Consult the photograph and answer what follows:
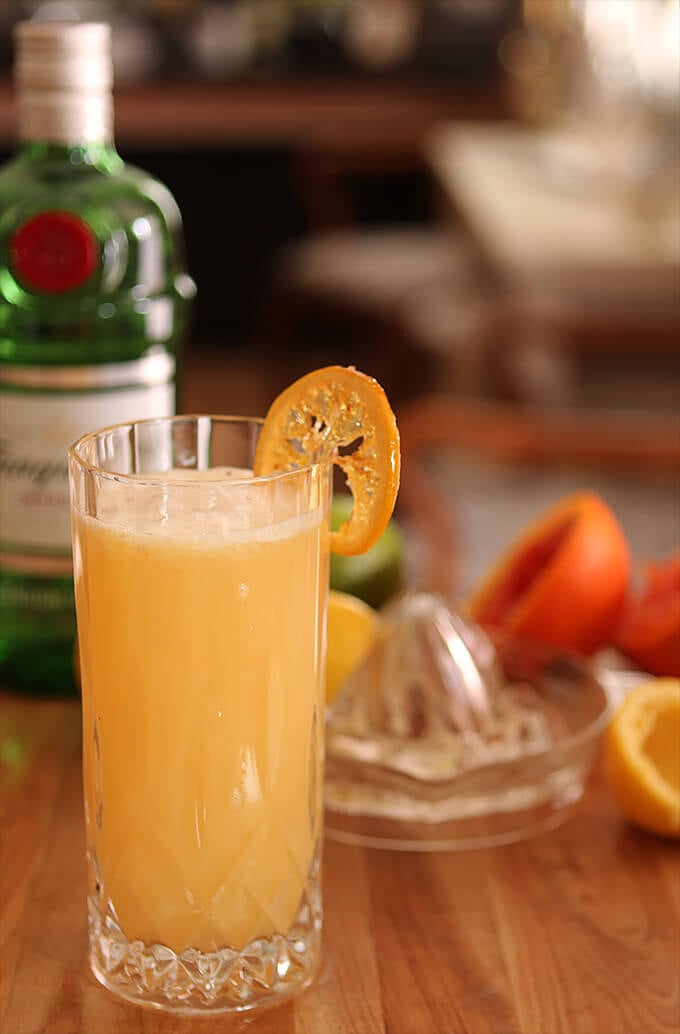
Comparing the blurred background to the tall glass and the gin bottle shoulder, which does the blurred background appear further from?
the tall glass

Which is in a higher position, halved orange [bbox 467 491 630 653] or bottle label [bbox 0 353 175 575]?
bottle label [bbox 0 353 175 575]

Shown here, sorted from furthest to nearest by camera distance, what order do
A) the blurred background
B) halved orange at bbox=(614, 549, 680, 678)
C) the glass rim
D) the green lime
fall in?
the blurred background < the green lime < halved orange at bbox=(614, 549, 680, 678) < the glass rim

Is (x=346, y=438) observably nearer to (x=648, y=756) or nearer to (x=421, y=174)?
(x=648, y=756)

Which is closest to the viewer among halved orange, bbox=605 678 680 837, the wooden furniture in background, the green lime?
halved orange, bbox=605 678 680 837

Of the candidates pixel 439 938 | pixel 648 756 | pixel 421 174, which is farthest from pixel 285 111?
pixel 439 938

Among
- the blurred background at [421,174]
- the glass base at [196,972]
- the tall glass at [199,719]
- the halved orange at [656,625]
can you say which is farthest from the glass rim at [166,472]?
the blurred background at [421,174]

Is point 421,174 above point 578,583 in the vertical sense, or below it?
below

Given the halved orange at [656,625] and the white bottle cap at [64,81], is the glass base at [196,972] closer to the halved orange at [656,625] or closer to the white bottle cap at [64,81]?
the halved orange at [656,625]

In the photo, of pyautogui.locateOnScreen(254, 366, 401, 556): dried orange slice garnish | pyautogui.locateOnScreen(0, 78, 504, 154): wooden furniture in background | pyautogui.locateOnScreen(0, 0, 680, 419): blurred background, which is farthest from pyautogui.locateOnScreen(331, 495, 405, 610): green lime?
pyautogui.locateOnScreen(0, 78, 504, 154): wooden furniture in background
